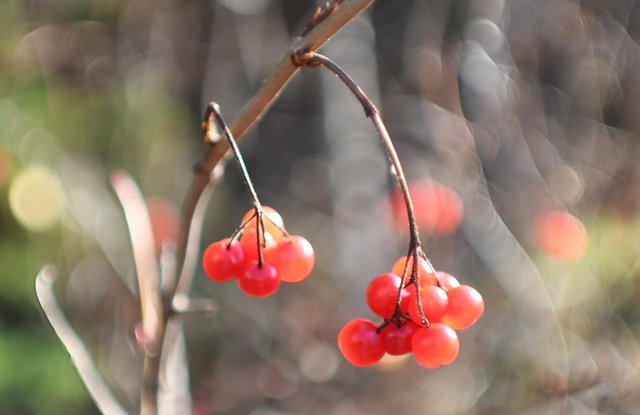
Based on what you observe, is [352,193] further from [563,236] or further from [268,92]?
[268,92]

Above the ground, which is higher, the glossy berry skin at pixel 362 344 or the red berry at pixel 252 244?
the red berry at pixel 252 244

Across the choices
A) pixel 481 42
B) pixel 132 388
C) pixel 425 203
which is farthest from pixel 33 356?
pixel 481 42

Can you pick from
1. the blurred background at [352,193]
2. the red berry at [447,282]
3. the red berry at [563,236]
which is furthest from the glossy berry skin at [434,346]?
the red berry at [563,236]

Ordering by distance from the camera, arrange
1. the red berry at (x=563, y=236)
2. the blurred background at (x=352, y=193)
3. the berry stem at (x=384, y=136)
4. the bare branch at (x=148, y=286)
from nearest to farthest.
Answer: the berry stem at (x=384, y=136), the bare branch at (x=148, y=286), the blurred background at (x=352, y=193), the red berry at (x=563, y=236)

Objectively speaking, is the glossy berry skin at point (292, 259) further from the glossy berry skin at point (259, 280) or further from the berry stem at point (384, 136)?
the berry stem at point (384, 136)

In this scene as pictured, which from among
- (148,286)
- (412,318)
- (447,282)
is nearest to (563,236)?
(148,286)

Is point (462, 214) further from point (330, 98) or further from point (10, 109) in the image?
point (10, 109)

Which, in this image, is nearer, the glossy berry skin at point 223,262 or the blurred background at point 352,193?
the glossy berry skin at point 223,262

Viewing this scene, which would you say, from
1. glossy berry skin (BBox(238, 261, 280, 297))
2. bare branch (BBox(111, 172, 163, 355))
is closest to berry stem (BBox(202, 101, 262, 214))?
glossy berry skin (BBox(238, 261, 280, 297))
